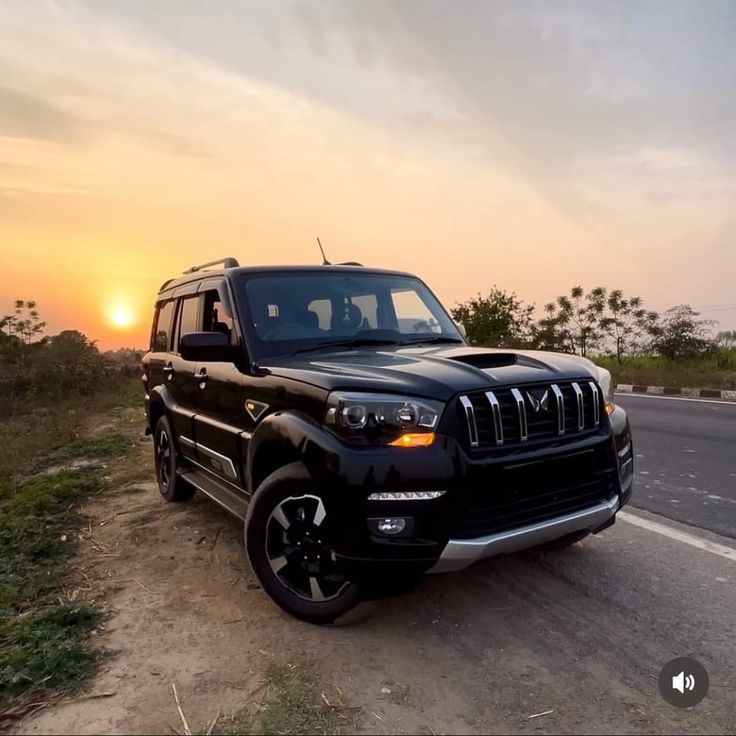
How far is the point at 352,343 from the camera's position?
13.0 feet

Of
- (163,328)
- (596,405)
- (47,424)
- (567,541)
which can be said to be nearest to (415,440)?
(596,405)

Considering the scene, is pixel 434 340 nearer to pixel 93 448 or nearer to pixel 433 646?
pixel 433 646

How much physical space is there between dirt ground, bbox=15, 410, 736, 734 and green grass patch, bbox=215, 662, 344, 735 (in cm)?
3

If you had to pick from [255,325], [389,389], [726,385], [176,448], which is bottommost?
[726,385]

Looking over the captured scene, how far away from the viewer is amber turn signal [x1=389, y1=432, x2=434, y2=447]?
2.76 m

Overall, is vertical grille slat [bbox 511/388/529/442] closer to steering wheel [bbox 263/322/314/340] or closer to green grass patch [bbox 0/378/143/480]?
steering wheel [bbox 263/322/314/340]

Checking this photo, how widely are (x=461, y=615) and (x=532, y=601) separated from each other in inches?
16.5

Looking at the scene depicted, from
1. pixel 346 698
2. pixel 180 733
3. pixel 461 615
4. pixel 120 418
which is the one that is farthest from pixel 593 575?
pixel 120 418

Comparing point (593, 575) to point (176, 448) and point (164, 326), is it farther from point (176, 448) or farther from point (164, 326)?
point (164, 326)

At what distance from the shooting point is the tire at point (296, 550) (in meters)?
2.98

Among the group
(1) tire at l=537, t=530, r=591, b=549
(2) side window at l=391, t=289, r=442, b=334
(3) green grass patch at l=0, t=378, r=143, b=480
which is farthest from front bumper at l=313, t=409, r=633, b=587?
(3) green grass patch at l=0, t=378, r=143, b=480

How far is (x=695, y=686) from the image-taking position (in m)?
2.55

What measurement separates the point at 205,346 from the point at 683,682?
2.96 metres

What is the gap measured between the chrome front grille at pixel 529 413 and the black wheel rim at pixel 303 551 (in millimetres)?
834
